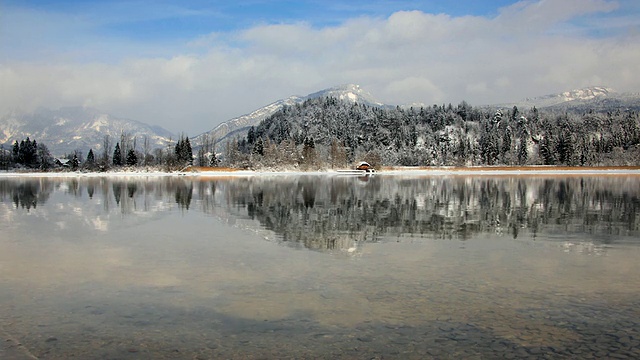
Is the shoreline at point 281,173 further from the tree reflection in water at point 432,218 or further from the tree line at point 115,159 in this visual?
the tree reflection in water at point 432,218

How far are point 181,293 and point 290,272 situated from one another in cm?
304

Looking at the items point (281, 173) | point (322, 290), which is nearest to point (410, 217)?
point (322, 290)

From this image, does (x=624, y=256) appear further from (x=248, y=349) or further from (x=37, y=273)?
(x=37, y=273)

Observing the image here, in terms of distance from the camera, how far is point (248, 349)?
8.00m

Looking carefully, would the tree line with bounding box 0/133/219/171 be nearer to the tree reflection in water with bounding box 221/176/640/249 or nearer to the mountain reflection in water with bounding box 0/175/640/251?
the mountain reflection in water with bounding box 0/175/640/251

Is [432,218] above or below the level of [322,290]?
above

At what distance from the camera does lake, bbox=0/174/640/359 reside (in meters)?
8.24

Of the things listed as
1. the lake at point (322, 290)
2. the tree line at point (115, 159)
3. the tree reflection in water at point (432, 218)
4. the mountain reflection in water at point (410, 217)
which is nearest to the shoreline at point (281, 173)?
the tree line at point (115, 159)

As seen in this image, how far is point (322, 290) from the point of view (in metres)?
11.4

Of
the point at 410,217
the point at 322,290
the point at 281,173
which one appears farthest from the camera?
the point at 281,173

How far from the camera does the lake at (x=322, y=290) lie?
824 centimetres

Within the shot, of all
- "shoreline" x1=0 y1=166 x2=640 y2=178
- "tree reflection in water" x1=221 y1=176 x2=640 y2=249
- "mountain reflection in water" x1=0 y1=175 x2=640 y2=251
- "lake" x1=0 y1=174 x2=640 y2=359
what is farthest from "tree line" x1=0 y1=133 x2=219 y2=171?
"lake" x1=0 y1=174 x2=640 y2=359

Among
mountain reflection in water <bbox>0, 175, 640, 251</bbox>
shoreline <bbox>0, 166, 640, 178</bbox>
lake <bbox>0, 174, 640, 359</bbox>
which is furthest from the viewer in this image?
shoreline <bbox>0, 166, 640, 178</bbox>

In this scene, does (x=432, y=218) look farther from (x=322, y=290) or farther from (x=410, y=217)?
(x=322, y=290)
